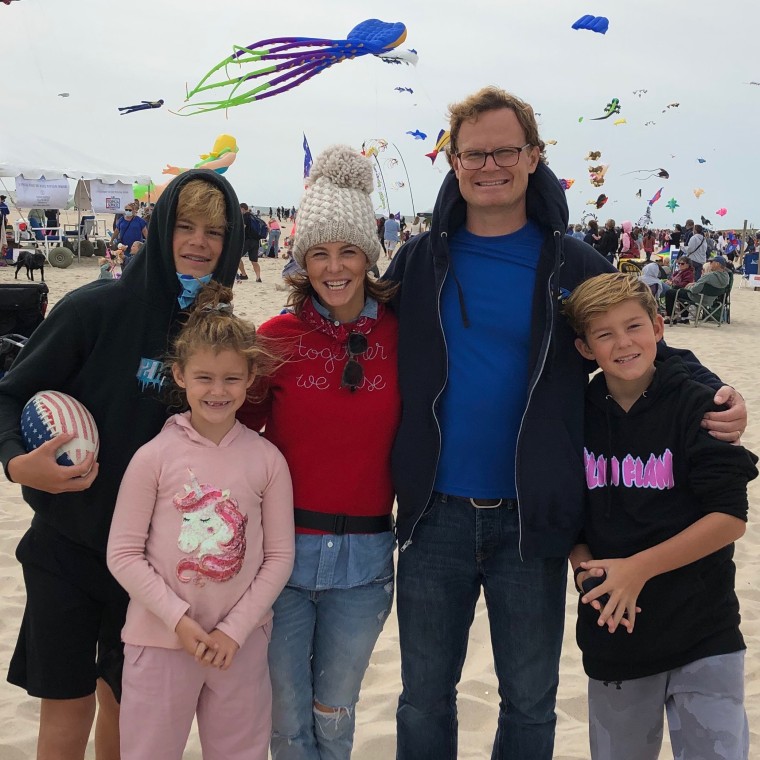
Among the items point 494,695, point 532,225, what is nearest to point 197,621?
point 532,225

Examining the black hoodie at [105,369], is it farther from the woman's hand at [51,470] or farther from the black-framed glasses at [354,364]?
the black-framed glasses at [354,364]

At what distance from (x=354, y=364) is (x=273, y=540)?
531 millimetres

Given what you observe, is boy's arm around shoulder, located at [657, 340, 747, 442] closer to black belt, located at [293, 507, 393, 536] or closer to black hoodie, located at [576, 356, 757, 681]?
black hoodie, located at [576, 356, 757, 681]

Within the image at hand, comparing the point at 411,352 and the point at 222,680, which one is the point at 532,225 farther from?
the point at 222,680

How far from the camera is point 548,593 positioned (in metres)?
2.04

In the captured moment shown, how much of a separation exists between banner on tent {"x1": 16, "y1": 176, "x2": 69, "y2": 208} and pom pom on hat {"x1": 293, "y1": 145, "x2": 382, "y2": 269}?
64.5 feet

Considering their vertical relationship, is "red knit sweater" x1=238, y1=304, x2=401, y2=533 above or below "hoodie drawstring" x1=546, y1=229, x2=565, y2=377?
below

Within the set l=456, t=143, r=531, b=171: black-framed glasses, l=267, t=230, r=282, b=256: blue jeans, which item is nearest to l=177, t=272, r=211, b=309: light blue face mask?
l=456, t=143, r=531, b=171: black-framed glasses

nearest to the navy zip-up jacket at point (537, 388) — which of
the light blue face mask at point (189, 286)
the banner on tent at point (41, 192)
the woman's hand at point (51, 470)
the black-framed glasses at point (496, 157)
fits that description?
the black-framed glasses at point (496, 157)

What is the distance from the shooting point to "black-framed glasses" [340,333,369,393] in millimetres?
1983

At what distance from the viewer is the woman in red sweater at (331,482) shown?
199cm

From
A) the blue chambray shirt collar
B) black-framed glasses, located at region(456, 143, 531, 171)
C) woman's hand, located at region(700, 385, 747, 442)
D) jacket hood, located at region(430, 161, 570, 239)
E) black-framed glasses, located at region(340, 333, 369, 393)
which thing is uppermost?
black-framed glasses, located at region(456, 143, 531, 171)

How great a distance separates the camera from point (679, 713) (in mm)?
1870

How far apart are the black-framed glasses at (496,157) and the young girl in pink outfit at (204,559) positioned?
80 cm
